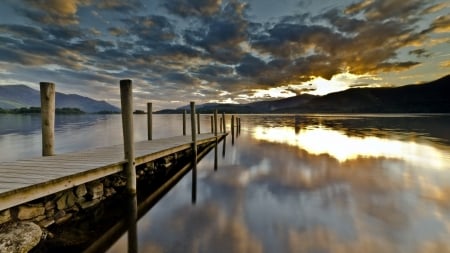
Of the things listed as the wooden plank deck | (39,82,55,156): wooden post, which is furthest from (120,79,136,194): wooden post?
(39,82,55,156): wooden post

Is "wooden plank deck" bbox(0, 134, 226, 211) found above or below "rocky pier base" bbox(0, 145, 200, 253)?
above

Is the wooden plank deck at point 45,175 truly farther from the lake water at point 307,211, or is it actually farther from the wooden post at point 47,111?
the lake water at point 307,211

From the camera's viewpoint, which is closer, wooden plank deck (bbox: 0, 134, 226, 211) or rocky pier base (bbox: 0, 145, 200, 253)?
rocky pier base (bbox: 0, 145, 200, 253)

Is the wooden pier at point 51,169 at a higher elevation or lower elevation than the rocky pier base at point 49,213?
higher

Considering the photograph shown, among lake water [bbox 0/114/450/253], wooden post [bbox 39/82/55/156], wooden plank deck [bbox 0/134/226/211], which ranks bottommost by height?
lake water [bbox 0/114/450/253]

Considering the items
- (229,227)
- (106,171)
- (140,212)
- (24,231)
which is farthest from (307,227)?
(24,231)

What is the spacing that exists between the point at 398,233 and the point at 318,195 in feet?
9.48

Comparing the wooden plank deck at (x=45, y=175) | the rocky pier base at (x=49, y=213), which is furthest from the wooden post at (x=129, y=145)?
the rocky pier base at (x=49, y=213)

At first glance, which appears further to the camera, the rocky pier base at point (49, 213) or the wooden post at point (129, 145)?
the wooden post at point (129, 145)

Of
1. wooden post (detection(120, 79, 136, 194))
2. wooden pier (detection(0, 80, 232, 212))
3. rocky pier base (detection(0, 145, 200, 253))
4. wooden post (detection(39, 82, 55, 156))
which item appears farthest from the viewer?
wooden post (detection(39, 82, 55, 156))

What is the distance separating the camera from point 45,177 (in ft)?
16.0

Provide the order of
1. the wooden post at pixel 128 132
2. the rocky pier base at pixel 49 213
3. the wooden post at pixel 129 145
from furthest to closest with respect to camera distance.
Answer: the wooden post at pixel 128 132, the wooden post at pixel 129 145, the rocky pier base at pixel 49 213

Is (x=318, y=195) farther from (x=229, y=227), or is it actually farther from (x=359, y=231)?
(x=229, y=227)

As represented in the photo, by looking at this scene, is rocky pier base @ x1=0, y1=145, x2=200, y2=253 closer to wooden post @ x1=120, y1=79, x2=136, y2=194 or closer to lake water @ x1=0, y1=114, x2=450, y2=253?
wooden post @ x1=120, y1=79, x2=136, y2=194
